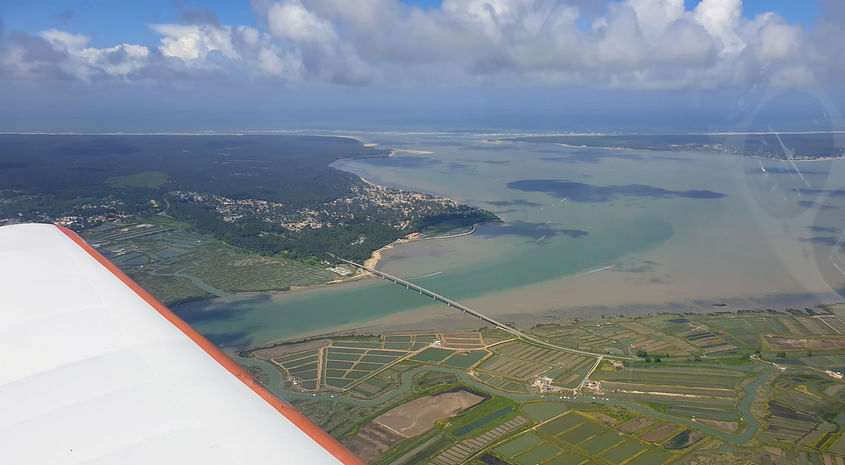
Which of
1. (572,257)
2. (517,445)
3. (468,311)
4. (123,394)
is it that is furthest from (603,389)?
(123,394)

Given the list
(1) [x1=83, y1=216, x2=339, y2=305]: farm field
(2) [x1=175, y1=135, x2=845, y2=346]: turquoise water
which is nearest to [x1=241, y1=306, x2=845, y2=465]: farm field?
(2) [x1=175, y1=135, x2=845, y2=346]: turquoise water

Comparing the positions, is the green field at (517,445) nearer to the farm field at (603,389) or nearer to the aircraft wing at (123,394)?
the farm field at (603,389)

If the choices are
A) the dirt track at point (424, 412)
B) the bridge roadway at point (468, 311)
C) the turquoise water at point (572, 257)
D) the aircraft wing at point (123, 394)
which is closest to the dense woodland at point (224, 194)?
the bridge roadway at point (468, 311)

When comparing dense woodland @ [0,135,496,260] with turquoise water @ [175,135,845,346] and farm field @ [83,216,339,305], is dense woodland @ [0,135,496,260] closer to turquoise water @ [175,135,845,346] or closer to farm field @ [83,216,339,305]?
farm field @ [83,216,339,305]

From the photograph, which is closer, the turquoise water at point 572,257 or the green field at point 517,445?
the green field at point 517,445

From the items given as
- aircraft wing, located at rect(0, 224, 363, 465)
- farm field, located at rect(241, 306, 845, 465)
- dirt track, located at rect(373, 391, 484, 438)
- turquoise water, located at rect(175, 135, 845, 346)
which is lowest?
dirt track, located at rect(373, 391, 484, 438)

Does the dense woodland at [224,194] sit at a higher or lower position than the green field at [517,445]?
higher
